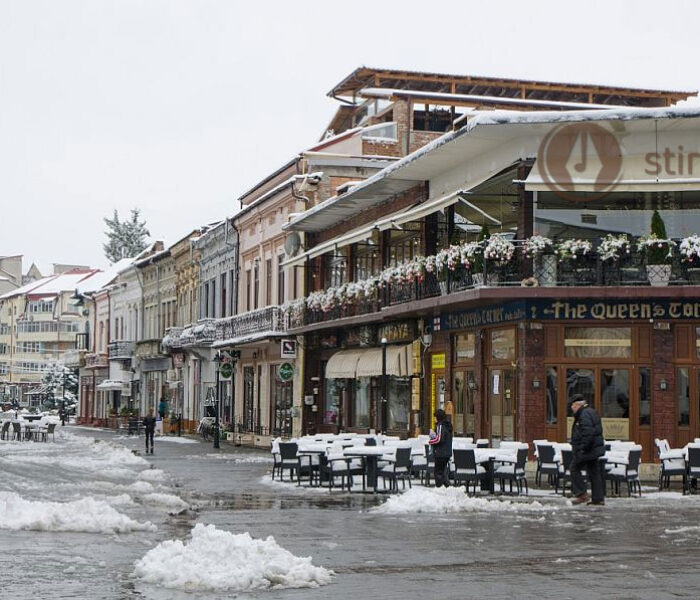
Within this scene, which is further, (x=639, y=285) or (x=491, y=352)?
(x=491, y=352)

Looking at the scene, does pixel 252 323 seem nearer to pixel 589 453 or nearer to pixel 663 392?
pixel 663 392

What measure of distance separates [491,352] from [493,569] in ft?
52.1

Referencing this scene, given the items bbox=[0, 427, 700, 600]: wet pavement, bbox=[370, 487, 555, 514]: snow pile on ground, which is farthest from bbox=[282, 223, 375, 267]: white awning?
bbox=[370, 487, 555, 514]: snow pile on ground

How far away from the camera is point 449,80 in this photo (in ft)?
160

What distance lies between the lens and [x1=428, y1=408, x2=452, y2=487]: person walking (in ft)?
74.3

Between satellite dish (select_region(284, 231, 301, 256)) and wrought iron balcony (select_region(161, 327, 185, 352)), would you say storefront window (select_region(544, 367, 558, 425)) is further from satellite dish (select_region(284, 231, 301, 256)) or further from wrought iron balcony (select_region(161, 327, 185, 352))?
wrought iron balcony (select_region(161, 327, 185, 352))

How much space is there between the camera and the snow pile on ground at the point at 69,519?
1581 cm

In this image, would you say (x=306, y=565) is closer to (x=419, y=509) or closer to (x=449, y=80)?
(x=419, y=509)

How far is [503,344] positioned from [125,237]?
3869 inches

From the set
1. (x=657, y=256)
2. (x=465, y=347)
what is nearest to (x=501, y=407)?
(x=465, y=347)

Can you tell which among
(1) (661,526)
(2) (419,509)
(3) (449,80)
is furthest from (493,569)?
(3) (449,80)

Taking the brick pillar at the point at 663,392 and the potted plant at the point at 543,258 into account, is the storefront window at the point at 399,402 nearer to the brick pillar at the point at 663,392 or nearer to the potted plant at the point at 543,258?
the potted plant at the point at 543,258

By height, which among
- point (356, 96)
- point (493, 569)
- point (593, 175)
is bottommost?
point (493, 569)

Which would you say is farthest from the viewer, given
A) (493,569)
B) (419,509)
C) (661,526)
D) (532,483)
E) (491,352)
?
(491,352)
